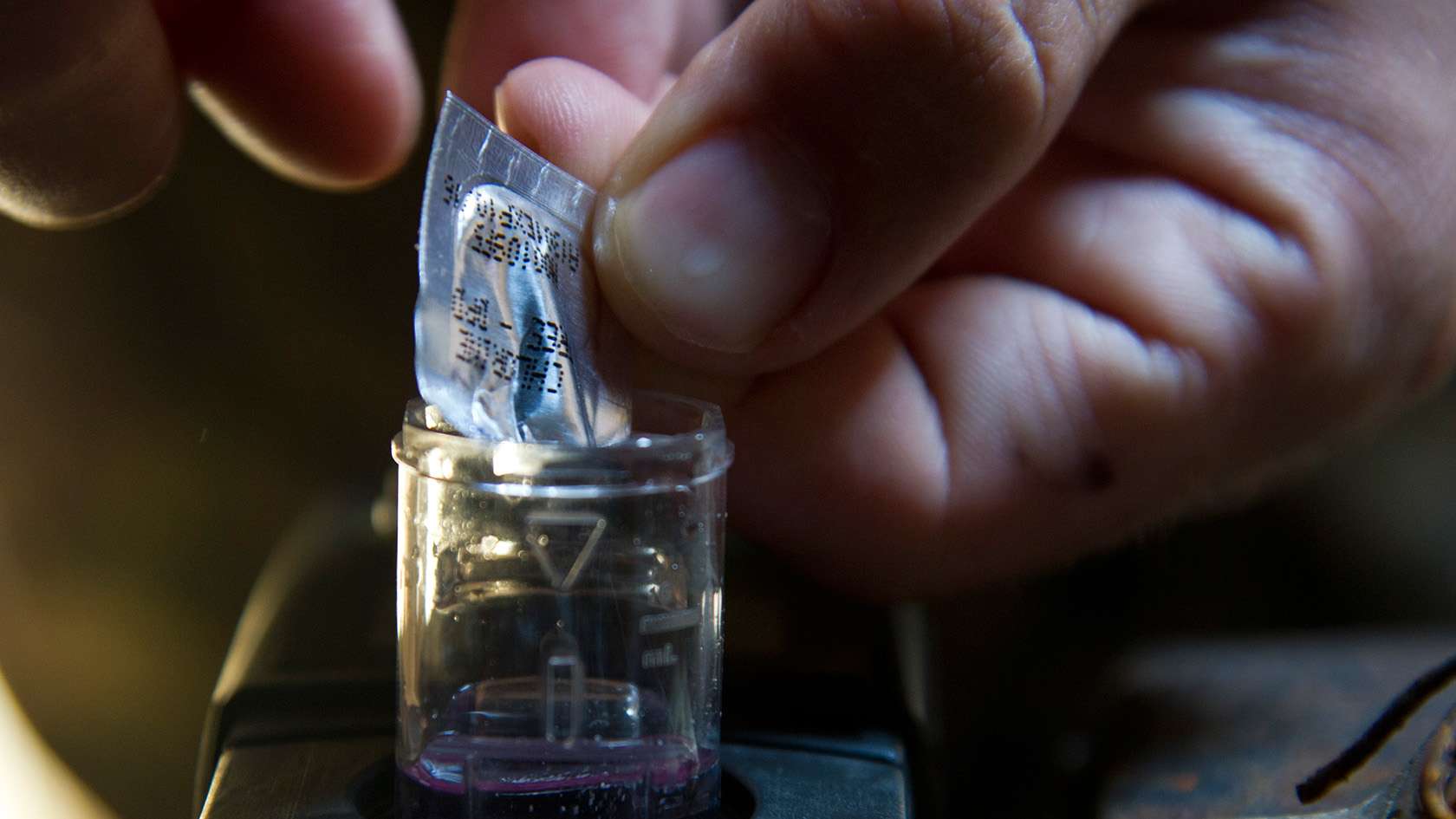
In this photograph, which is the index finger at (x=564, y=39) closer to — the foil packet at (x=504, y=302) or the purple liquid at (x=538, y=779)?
the foil packet at (x=504, y=302)

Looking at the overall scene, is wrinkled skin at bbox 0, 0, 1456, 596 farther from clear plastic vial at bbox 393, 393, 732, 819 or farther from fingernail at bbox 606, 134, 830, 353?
clear plastic vial at bbox 393, 393, 732, 819

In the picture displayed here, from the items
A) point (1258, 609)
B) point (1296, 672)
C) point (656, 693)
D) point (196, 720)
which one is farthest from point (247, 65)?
point (1258, 609)

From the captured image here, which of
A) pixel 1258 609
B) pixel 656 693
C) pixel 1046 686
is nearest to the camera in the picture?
pixel 656 693

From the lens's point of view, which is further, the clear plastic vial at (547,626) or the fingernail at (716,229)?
the fingernail at (716,229)

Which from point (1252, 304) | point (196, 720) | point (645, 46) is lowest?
point (196, 720)

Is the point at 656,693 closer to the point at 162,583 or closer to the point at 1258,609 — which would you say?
the point at 162,583

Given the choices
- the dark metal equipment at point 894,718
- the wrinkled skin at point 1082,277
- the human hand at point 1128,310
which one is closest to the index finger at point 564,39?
the wrinkled skin at point 1082,277

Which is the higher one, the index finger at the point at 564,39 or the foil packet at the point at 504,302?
the index finger at the point at 564,39
